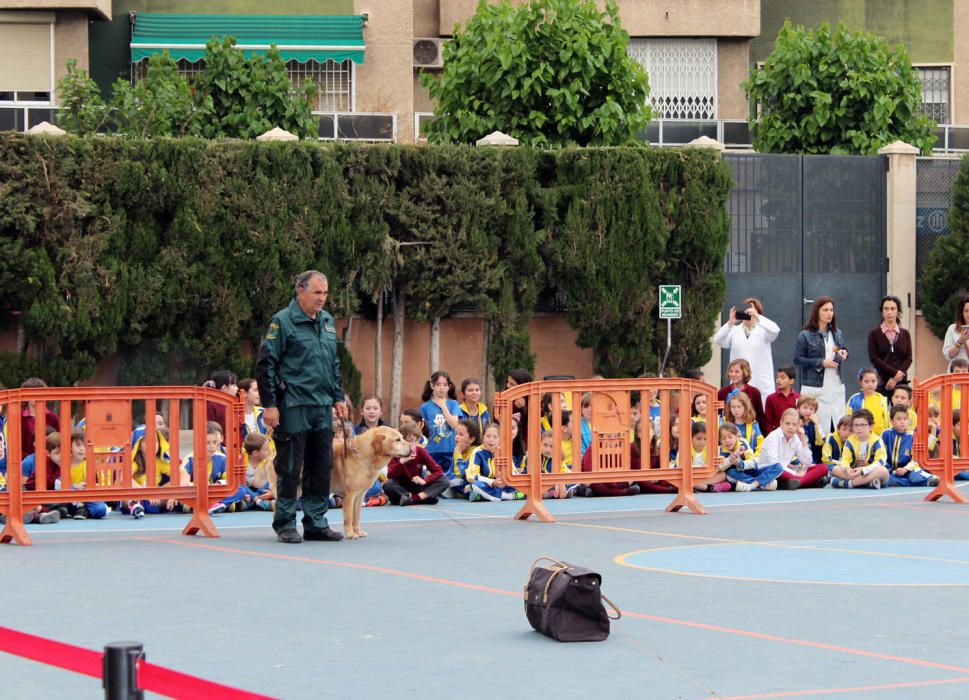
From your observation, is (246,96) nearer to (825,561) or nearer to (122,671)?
(825,561)

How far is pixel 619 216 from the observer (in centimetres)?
2581

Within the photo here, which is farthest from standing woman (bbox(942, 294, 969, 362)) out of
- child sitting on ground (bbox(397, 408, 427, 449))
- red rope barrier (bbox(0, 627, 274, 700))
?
red rope barrier (bbox(0, 627, 274, 700))

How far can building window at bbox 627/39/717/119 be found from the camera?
36969mm

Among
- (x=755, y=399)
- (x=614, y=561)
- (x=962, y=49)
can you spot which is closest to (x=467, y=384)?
(x=755, y=399)

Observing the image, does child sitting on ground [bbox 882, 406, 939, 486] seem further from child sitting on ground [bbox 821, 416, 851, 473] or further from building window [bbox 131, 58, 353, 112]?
building window [bbox 131, 58, 353, 112]

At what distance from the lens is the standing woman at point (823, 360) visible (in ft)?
69.3

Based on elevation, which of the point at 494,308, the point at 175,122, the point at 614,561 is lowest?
the point at 614,561

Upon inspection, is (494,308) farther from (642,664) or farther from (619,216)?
(642,664)

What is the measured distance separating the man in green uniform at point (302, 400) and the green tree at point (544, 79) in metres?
16.1

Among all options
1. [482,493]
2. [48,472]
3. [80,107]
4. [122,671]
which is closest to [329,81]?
[80,107]

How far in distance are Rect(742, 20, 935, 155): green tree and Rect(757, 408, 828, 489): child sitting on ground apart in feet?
43.7

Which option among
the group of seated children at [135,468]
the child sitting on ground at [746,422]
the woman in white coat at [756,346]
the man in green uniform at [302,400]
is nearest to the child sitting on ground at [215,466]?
the group of seated children at [135,468]

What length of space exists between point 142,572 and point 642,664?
186 inches

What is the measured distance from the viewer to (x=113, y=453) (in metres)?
14.8
